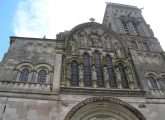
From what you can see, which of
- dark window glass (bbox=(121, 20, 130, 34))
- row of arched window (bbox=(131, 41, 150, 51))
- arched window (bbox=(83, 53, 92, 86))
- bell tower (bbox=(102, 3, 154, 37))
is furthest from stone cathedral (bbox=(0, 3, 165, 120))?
dark window glass (bbox=(121, 20, 130, 34))

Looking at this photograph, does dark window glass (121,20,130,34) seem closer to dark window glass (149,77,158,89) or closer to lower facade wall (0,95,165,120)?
dark window glass (149,77,158,89)

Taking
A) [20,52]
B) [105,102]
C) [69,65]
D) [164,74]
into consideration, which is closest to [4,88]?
[20,52]

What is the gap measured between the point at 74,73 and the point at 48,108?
425 cm

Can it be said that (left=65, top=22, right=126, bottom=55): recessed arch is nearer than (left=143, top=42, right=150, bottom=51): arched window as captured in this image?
Yes

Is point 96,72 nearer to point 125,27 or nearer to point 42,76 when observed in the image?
point 42,76

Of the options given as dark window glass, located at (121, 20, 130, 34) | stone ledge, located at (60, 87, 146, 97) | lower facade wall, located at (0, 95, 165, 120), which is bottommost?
lower facade wall, located at (0, 95, 165, 120)

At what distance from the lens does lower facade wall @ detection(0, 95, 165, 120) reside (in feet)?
44.5

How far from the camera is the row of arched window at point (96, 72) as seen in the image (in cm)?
1694

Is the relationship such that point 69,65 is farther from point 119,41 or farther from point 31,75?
point 119,41

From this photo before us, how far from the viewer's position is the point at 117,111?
596 inches

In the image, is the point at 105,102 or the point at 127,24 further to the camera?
the point at 127,24

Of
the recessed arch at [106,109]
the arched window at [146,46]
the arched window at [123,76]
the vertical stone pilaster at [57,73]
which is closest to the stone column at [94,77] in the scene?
the recessed arch at [106,109]

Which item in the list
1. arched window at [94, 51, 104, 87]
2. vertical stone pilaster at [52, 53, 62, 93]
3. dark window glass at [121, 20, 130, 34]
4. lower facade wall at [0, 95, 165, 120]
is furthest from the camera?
dark window glass at [121, 20, 130, 34]

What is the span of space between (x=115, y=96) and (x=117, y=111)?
1116mm
